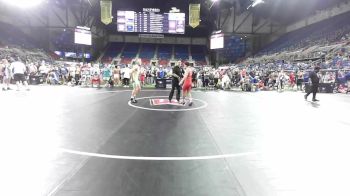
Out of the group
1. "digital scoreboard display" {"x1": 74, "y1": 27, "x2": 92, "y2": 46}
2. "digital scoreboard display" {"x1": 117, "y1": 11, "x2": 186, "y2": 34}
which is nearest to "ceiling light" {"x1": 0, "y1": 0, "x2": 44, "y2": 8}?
"digital scoreboard display" {"x1": 74, "y1": 27, "x2": 92, "y2": 46}

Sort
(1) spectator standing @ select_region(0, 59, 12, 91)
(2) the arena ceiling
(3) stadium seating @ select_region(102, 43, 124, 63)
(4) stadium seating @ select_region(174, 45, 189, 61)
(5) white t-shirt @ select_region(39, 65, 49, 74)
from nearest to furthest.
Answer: (1) spectator standing @ select_region(0, 59, 12, 91)
(5) white t-shirt @ select_region(39, 65, 49, 74)
(2) the arena ceiling
(3) stadium seating @ select_region(102, 43, 124, 63)
(4) stadium seating @ select_region(174, 45, 189, 61)

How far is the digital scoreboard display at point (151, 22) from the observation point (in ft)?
107

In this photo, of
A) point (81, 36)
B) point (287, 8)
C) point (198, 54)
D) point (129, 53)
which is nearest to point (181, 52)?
point (198, 54)

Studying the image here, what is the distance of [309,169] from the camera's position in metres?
4.09

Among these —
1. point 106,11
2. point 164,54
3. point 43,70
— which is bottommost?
point 43,70

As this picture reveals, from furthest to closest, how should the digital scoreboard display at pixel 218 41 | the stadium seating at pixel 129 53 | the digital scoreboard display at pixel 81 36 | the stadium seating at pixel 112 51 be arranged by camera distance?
the stadium seating at pixel 129 53 → the stadium seating at pixel 112 51 → the digital scoreboard display at pixel 218 41 → the digital scoreboard display at pixel 81 36

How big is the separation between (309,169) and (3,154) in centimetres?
413

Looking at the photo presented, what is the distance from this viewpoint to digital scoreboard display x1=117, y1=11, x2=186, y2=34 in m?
32.6

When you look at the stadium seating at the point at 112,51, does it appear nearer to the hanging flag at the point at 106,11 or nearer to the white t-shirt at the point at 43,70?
the hanging flag at the point at 106,11

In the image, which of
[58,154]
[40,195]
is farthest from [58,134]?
[40,195]

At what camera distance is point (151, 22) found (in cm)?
3303

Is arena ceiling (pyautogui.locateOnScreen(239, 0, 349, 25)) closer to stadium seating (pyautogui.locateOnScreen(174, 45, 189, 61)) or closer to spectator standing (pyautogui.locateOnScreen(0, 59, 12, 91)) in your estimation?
stadium seating (pyautogui.locateOnScreen(174, 45, 189, 61))

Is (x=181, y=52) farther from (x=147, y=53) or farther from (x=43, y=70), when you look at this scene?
(x=43, y=70)

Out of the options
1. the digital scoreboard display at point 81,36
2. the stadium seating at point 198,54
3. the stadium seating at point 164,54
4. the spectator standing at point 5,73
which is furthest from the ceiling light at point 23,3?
the stadium seating at point 198,54
